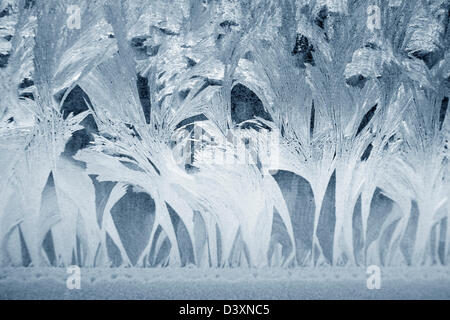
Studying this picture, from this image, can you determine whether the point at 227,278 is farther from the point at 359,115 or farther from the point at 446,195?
the point at 446,195

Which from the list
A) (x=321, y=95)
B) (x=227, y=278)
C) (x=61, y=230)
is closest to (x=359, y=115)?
(x=321, y=95)

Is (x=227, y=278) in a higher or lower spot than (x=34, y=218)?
lower

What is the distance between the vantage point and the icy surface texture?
1.24 metres

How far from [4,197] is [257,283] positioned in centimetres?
98

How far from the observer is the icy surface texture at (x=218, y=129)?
4.08 feet

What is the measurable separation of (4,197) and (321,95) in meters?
1.21

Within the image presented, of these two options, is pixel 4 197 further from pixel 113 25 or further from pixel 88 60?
pixel 113 25

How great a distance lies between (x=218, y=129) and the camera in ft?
4.13

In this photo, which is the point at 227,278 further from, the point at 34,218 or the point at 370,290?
the point at 34,218

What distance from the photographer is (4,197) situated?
4.10 ft
